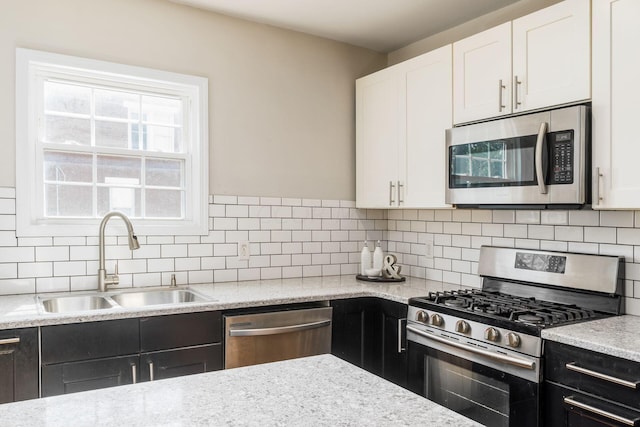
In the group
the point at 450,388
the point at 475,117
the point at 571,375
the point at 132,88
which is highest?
the point at 132,88

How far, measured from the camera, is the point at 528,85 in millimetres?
2385

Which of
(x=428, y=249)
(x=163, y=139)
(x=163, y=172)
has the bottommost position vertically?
(x=428, y=249)

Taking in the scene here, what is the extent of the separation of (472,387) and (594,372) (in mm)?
605

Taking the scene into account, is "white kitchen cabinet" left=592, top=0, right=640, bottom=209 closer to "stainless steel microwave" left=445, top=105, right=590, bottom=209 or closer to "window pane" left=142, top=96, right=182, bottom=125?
"stainless steel microwave" left=445, top=105, right=590, bottom=209

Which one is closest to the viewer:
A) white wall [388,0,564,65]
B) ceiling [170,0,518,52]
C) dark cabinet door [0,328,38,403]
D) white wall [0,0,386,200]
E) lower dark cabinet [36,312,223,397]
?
dark cabinet door [0,328,38,403]

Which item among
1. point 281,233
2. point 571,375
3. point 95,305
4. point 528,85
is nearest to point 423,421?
point 571,375

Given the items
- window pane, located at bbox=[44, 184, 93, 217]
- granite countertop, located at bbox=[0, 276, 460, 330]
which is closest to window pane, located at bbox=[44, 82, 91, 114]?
window pane, located at bbox=[44, 184, 93, 217]

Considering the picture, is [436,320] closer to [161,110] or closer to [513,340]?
[513,340]

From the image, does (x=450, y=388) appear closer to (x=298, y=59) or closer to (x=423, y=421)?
(x=423, y=421)

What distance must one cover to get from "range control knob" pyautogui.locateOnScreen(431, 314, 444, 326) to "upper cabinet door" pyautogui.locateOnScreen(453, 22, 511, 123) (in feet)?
3.49

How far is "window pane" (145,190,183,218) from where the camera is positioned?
117 inches

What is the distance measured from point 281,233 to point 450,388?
4.86 ft

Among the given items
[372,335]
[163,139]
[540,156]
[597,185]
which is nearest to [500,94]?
[540,156]

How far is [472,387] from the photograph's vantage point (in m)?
2.25
